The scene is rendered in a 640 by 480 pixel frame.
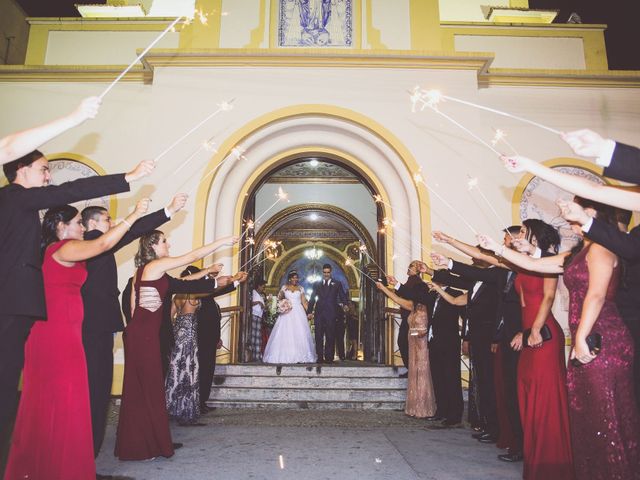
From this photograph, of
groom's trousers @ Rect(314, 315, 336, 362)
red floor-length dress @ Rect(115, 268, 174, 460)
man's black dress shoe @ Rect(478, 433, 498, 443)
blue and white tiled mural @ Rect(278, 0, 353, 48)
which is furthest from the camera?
groom's trousers @ Rect(314, 315, 336, 362)

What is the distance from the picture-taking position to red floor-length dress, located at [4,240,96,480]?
238 centimetres

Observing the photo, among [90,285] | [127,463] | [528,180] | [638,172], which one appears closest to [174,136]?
[90,285]

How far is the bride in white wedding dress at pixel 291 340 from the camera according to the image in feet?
26.2

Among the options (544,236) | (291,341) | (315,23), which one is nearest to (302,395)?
(291,341)

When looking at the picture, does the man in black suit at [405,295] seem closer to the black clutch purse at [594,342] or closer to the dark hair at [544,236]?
the dark hair at [544,236]

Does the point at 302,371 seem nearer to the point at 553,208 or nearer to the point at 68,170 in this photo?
the point at 553,208

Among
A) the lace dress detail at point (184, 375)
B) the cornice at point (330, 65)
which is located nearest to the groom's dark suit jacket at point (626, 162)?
the lace dress detail at point (184, 375)

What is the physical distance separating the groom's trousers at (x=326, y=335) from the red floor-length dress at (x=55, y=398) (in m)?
6.75

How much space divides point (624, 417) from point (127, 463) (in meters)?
3.24

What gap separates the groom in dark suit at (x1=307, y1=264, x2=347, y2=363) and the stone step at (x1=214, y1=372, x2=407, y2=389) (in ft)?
9.77

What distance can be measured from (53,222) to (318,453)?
2.57 meters

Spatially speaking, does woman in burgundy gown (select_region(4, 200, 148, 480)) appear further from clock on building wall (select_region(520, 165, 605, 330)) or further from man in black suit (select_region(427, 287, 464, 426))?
clock on building wall (select_region(520, 165, 605, 330))

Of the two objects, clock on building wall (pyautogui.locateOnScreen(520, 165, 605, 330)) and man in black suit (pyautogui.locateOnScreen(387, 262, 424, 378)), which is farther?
clock on building wall (pyautogui.locateOnScreen(520, 165, 605, 330))

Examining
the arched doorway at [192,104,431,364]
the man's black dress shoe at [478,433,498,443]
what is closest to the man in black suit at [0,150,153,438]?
the man's black dress shoe at [478,433,498,443]
